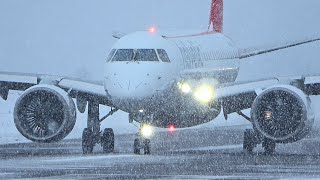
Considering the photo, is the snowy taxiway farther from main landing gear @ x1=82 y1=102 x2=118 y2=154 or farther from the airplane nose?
the airplane nose

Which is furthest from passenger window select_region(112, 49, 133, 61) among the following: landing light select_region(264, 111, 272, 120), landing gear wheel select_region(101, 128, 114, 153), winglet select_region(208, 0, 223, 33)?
winglet select_region(208, 0, 223, 33)

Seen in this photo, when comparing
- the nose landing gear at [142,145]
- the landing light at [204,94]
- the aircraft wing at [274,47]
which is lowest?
the nose landing gear at [142,145]

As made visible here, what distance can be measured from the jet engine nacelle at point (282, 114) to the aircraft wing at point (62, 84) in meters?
4.14

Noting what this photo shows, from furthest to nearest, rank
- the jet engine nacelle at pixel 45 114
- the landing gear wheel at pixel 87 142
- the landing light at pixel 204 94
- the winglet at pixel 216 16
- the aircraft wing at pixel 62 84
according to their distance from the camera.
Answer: the winglet at pixel 216 16 → the landing light at pixel 204 94 → the landing gear wheel at pixel 87 142 → the aircraft wing at pixel 62 84 → the jet engine nacelle at pixel 45 114

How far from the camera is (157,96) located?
2973 centimetres

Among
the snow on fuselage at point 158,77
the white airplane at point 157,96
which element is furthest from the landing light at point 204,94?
the snow on fuselage at point 158,77

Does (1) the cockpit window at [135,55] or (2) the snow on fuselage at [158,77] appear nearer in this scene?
(2) the snow on fuselage at [158,77]

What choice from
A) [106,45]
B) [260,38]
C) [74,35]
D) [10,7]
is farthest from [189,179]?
[10,7]

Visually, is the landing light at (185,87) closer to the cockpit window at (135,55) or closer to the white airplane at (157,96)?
the white airplane at (157,96)

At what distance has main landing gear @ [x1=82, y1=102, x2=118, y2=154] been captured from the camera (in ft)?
105

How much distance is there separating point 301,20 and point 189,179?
45.8m

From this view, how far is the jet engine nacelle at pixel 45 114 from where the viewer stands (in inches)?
1229

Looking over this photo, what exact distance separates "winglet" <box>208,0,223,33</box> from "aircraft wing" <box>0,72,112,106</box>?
38.5 ft

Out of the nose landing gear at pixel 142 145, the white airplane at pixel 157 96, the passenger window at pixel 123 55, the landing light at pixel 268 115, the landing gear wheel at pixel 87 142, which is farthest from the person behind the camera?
the landing gear wheel at pixel 87 142
